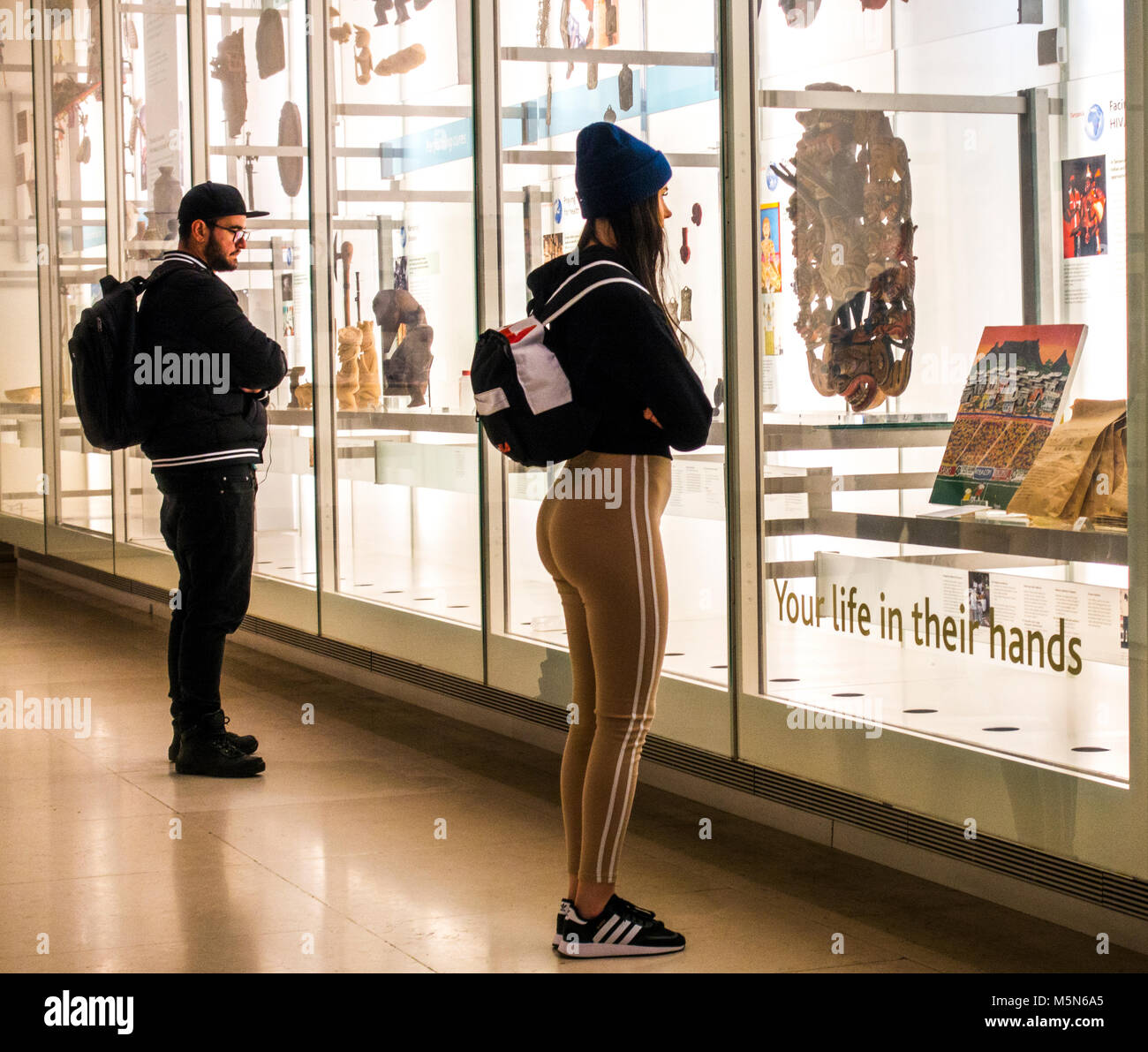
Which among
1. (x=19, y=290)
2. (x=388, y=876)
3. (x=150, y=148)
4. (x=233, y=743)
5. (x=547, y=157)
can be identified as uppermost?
(x=150, y=148)

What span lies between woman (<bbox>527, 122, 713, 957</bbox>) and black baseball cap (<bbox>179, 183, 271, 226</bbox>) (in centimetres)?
224

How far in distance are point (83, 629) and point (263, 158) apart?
3.03 m

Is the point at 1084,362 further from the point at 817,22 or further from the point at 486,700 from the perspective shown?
the point at 486,700

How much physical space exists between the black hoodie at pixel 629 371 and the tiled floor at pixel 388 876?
111cm

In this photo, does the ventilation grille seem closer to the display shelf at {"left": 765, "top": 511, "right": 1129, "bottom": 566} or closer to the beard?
the display shelf at {"left": 765, "top": 511, "right": 1129, "bottom": 566}

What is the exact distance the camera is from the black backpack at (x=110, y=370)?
5.17 meters

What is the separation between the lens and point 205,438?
205 inches

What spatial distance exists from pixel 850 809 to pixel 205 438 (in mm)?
2325

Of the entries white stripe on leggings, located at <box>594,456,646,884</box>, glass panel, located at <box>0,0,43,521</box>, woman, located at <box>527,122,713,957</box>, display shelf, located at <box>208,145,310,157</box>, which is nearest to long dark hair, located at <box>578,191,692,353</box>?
woman, located at <box>527,122,713,957</box>

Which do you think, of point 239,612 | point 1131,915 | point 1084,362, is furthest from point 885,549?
point 239,612

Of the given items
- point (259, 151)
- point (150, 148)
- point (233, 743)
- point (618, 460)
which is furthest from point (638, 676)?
point (150, 148)

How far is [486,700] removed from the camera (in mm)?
6031

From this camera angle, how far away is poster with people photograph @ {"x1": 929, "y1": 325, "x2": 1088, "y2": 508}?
144 inches

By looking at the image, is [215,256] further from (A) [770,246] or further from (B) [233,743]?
(A) [770,246]
